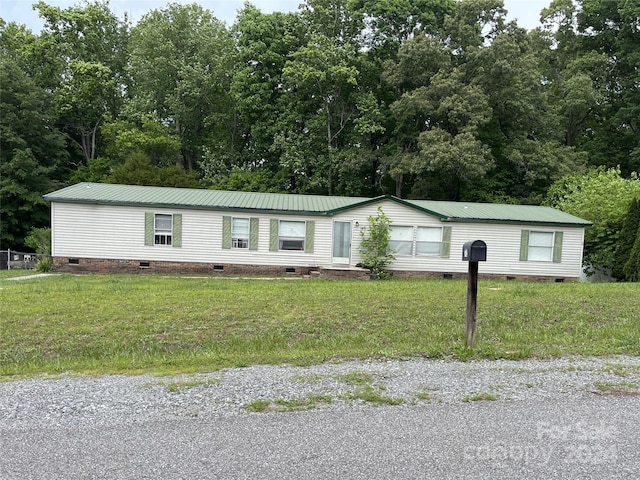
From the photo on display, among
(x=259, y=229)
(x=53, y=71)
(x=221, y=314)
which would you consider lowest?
(x=221, y=314)

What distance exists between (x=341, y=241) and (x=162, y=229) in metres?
6.53

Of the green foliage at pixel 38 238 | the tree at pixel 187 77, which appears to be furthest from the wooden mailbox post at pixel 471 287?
the tree at pixel 187 77

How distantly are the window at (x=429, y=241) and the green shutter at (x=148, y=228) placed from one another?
9.73 meters

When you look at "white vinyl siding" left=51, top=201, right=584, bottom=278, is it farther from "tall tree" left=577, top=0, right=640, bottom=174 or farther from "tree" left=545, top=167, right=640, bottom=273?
"tall tree" left=577, top=0, right=640, bottom=174

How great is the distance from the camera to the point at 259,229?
646 inches

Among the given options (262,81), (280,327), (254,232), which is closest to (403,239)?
(254,232)

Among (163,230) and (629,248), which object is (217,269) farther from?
(629,248)

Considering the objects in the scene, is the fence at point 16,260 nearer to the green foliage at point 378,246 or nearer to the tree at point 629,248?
the green foliage at point 378,246

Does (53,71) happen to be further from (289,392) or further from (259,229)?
(289,392)

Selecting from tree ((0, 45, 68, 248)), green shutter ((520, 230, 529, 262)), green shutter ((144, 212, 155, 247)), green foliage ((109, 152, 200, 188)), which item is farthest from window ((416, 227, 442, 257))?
tree ((0, 45, 68, 248))

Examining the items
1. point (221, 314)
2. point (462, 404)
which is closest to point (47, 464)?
point (462, 404)

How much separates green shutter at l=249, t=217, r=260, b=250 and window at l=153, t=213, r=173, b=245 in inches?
113

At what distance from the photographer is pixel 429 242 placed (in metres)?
16.7

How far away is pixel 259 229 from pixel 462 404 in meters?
13.3
